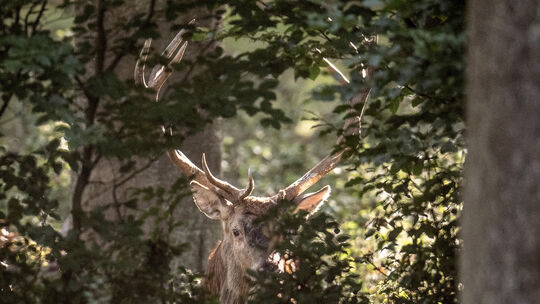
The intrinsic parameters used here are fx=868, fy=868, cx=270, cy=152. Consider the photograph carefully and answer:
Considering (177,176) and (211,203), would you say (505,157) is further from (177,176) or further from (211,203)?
(177,176)

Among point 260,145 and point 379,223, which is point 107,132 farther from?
point 260,145

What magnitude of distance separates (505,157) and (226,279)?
452 centimetres

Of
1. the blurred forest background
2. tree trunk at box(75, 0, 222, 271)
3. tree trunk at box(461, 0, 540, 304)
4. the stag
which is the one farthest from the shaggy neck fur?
tree trunk at box(461, 0, 540, 304)

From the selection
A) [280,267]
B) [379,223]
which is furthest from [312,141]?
[379,223]

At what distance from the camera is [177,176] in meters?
8.84

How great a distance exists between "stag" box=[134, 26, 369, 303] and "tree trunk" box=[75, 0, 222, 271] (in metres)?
0.99

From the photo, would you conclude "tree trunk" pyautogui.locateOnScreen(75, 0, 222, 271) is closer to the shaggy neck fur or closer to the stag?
the stag

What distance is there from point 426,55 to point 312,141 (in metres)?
17.7

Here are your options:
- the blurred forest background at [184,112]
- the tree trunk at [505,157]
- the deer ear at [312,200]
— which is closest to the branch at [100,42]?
the blurred forest background at [184,112]

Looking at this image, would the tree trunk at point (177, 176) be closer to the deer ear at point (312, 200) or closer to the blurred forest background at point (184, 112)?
the deer ear at point (312, 200)

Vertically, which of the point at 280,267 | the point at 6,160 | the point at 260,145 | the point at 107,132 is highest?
the point at 107,132

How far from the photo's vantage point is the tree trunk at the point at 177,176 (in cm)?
865

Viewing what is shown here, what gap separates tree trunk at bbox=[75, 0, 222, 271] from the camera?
341 inches

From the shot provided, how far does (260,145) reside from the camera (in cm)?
1923
